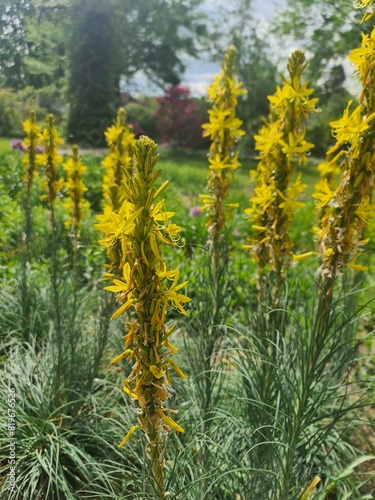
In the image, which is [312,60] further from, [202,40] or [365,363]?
[365,363]

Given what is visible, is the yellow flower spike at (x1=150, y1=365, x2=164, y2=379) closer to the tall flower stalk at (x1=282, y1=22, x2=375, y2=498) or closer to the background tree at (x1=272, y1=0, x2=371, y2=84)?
the tall flower stalk at (x1=282, y1=22, x2=375, y2=498)

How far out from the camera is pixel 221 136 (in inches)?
72.4

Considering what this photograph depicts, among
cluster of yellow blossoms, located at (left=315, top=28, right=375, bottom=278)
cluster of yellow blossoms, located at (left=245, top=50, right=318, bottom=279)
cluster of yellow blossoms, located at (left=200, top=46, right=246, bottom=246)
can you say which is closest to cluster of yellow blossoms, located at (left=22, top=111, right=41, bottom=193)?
cluster of yellow blossoms, located at (left=200, top=46, right=246, bottom=246)

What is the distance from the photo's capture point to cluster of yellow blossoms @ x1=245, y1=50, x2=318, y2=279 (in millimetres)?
1536

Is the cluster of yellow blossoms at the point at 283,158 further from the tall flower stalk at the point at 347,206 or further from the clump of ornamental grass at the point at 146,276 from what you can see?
the clump of ornamental grass at the point at 146,276

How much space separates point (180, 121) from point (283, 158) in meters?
8.16

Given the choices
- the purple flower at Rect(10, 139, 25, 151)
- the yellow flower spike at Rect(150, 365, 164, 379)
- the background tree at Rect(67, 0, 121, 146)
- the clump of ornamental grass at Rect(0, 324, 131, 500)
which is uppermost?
the background tree at Rect(67, 0, 121, 146)

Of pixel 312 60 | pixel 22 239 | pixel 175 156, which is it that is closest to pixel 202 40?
pixel 312 60

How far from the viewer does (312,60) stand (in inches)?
155

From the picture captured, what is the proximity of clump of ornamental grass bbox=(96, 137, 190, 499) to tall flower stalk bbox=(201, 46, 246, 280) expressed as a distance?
0.94 metres

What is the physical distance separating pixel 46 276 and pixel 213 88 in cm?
143

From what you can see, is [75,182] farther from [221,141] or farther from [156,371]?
[156,371]

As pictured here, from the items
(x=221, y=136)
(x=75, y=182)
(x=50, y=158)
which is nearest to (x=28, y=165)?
(x=50, y=158)

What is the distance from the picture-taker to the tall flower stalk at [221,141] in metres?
1.83
